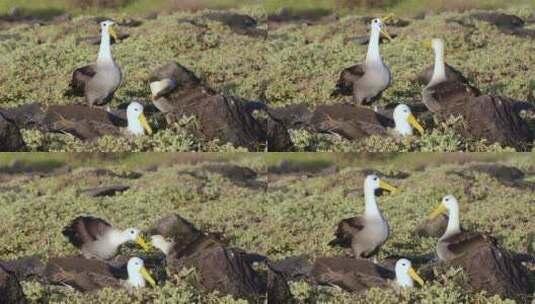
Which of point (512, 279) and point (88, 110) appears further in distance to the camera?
point (88, 110)

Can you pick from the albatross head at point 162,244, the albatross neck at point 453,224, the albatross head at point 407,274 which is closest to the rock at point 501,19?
the albatross neck at point 453,224

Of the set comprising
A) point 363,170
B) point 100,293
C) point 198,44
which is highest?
point 198,44

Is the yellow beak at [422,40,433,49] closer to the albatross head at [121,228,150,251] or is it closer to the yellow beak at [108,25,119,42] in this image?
the yellow beak at [108,25,119,42]

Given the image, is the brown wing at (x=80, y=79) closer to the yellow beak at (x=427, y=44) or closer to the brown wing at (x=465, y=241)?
the yellow beak at (x=427, y=44)

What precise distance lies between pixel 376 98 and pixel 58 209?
3170 millimetres

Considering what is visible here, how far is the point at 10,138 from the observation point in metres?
12.0

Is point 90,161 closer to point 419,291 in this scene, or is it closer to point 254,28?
point 254,28

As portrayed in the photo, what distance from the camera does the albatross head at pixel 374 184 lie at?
39.1 ft

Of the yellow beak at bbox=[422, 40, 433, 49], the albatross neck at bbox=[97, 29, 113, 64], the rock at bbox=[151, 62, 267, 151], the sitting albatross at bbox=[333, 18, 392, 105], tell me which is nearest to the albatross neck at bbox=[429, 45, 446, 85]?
the yellow beak at bbox=[422, 40, 433, 49]

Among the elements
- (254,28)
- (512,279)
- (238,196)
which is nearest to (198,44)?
(254,28)

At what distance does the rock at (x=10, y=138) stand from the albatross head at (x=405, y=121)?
351 centimetres

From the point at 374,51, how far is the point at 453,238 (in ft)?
6.38

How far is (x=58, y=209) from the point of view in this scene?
12062mm

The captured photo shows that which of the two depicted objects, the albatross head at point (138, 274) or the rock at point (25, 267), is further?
the rock at point (25, 267)
